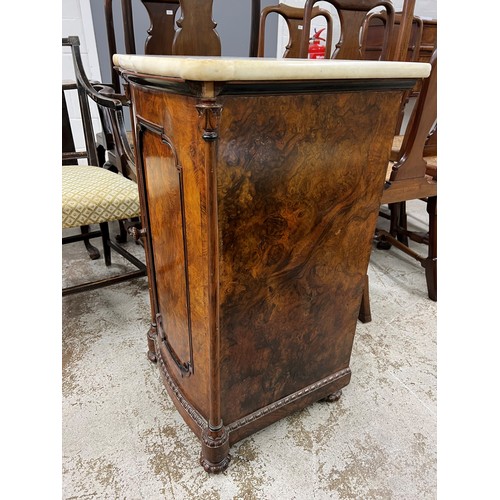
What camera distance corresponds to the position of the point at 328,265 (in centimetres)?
106

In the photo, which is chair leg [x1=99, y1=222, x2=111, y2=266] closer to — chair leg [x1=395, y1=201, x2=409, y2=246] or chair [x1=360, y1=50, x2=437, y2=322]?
chair [x1=360, y1=50, x2=437, y2=322]

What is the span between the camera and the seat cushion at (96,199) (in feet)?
4.99

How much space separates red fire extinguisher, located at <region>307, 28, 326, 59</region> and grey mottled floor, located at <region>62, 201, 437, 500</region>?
8.28ft

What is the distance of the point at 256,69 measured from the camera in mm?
670

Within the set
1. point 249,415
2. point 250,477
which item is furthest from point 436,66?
point 250,477

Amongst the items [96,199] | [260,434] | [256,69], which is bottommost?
[260,434]

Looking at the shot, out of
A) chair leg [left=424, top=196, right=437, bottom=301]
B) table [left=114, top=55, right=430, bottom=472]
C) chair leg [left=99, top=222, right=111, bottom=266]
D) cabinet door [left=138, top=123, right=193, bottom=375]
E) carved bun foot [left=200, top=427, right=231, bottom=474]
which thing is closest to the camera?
table [left=114, top=55, right=430, bottom=472]

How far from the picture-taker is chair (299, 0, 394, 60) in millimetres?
1545

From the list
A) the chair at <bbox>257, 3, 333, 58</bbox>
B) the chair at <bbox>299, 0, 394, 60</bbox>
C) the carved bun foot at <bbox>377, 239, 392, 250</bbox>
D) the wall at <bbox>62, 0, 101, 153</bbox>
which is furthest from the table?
the wall at <bbox>62, 0, 101, 153</bbox>

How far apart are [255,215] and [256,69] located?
0.96ft

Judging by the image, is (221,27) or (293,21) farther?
(221,27)

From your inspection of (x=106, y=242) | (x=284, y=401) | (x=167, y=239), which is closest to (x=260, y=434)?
(x=284, y=401)

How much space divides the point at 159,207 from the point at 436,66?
3.68 ft

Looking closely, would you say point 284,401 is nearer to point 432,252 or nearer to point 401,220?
point 432,252
